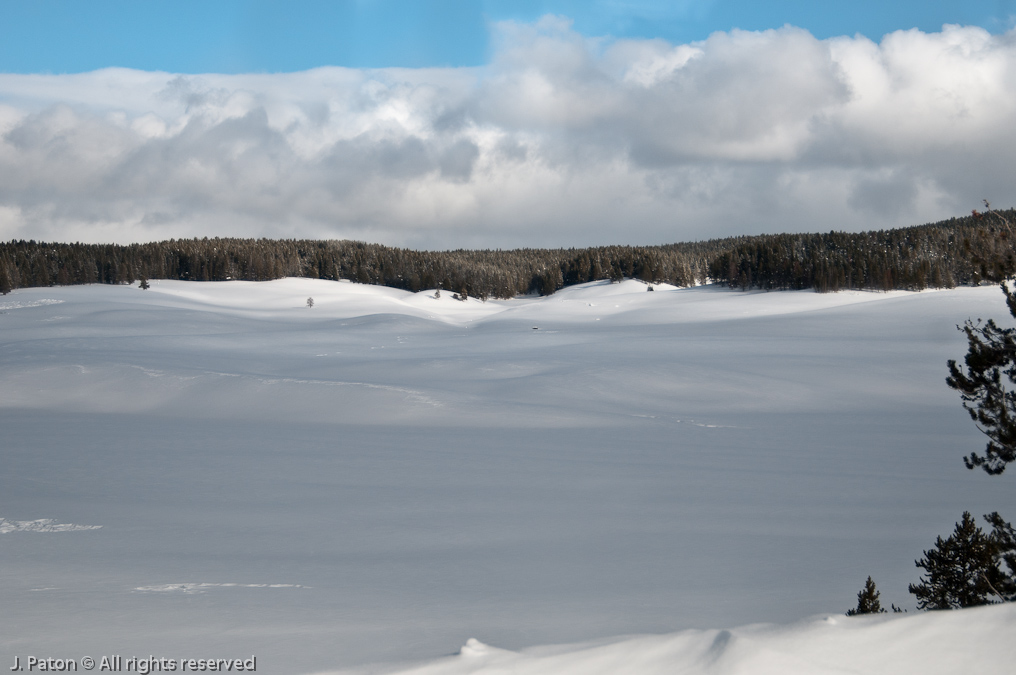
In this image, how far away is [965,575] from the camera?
6.21 meters

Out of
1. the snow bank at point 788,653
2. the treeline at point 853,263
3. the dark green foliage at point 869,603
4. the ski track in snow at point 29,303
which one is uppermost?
the treeline at point 853,263

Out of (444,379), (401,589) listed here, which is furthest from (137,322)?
(401,589)

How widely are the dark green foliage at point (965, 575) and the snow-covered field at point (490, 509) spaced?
2.42 ft

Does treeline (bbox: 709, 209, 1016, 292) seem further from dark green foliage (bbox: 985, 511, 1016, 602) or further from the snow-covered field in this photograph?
dark green foliage (bbox: 985, 511, 1016, 602)

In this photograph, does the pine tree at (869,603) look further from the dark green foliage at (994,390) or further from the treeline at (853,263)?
the treeline at (853,263)

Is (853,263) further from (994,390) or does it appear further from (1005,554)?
(1005,554)

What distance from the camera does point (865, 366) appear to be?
901 inches

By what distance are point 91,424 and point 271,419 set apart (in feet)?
11.8

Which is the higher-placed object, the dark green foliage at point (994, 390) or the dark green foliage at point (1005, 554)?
the dark green foliage at point (994, 390)

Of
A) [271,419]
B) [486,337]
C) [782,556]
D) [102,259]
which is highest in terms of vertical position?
[102,259]

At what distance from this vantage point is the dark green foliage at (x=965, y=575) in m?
6.11

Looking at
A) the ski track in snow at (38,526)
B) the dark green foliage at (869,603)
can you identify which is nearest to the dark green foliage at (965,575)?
the dark green foliage at (869,603)

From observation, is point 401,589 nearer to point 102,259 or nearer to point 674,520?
point 674,520

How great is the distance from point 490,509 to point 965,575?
522 cm
